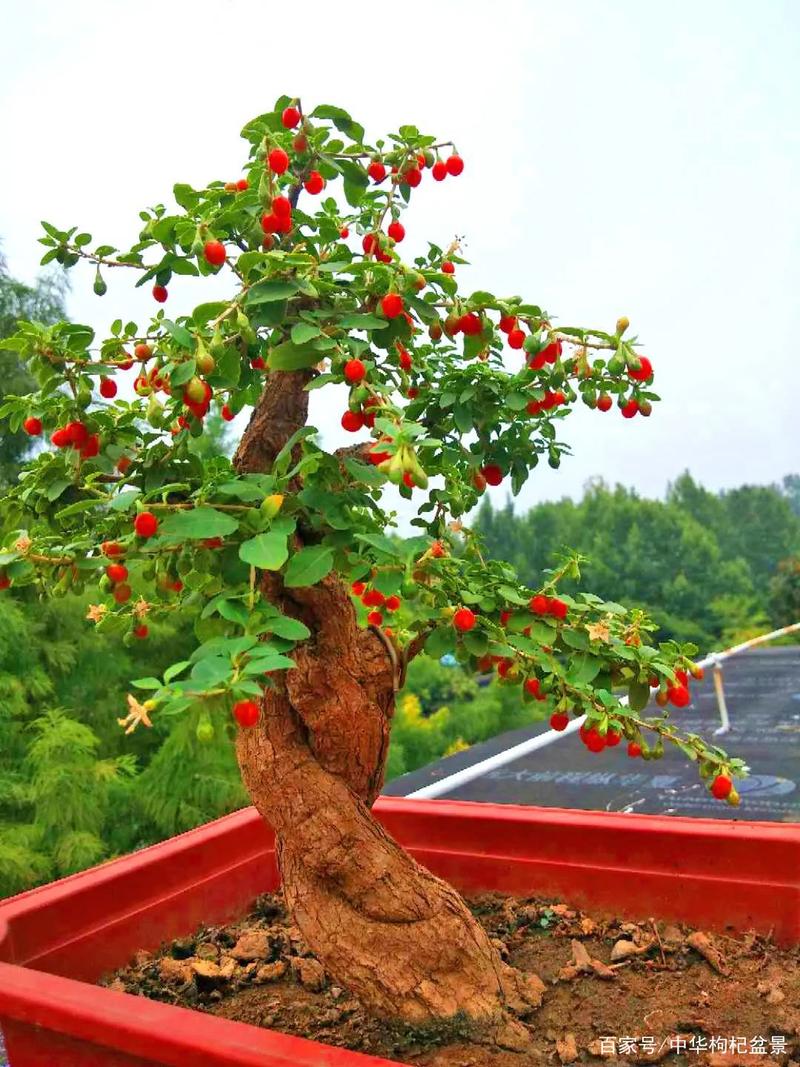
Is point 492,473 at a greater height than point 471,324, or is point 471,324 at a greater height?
point 471,324

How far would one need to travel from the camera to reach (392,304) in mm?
882

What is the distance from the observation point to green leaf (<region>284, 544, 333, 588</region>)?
0.84m

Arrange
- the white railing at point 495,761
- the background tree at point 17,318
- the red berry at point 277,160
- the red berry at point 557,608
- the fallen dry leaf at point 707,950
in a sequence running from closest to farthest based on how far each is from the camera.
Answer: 1. the red berry at point 277,160
2. the red berry at point 557,608
3. the fallen dry leaf at point 707,950
4. the white railing at point 495,761
5. the background tree at point 17,318

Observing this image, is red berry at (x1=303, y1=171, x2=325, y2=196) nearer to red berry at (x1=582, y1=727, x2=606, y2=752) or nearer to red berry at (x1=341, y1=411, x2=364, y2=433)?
red berry at (x1=341, y1=411, x2=364, y2=433)

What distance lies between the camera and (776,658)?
4805 mm

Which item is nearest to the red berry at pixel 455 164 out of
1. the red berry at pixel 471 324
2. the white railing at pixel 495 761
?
the red berry at pixel 471 324

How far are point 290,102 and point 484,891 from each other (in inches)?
44.4

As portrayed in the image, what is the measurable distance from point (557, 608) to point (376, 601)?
0.64ft

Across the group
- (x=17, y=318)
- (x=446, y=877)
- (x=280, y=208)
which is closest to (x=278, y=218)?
(x=280, y=208)

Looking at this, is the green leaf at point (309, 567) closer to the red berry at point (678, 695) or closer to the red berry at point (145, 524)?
the red berry at point (145, 524)

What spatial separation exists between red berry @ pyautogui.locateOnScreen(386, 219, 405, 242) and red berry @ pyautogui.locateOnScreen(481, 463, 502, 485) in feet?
1.11

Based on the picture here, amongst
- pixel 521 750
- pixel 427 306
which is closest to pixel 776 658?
pixel 521 750

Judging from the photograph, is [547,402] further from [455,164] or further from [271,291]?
[271,291]

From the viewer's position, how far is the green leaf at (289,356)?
90cm
